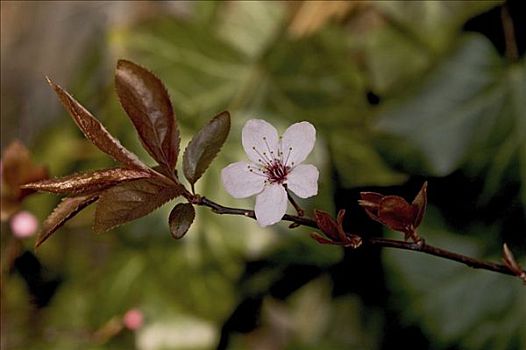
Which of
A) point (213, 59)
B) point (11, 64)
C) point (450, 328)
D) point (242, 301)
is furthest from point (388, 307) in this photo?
point (11, 64)

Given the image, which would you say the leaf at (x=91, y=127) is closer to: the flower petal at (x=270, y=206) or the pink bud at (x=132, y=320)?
the flower petal at (x=270, y=206)

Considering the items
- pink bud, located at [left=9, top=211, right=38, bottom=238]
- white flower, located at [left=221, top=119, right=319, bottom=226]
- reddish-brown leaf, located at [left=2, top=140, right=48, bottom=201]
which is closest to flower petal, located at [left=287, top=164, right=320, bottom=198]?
white flower, located at [left=221, top=119, right=319, bottom=226]

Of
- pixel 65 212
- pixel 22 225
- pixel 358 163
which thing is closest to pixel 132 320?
pixel 22 225

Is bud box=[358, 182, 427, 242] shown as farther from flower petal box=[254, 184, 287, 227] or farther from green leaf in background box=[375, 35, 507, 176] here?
green leaf in background box=[375, 35, 507, 176]

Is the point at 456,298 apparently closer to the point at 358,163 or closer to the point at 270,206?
the point at 358,163

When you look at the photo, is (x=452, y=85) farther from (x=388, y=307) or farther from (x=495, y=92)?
(x=388, y=307)
